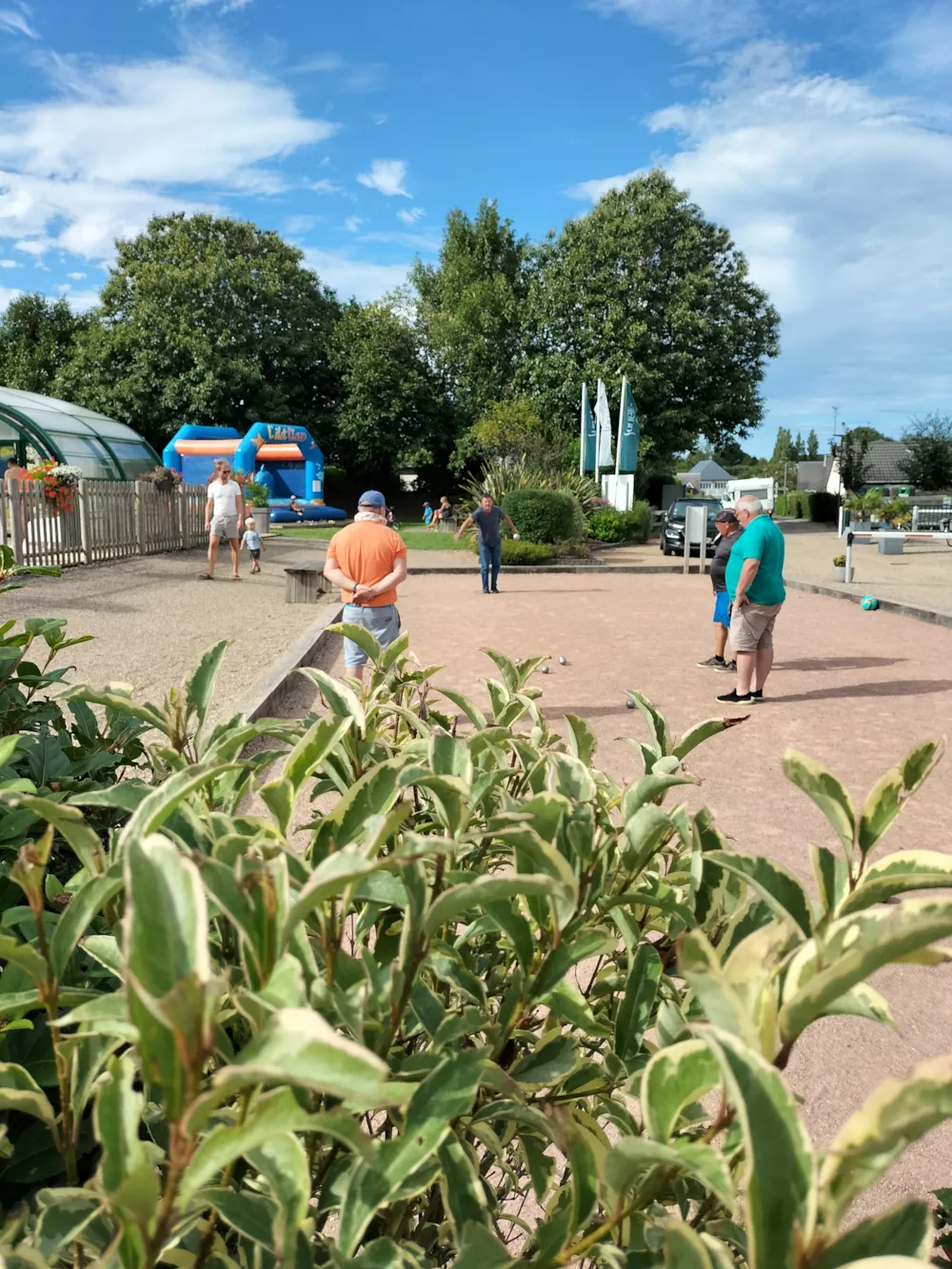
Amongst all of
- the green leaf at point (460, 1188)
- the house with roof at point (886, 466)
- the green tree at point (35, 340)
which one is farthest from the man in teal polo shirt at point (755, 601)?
the house with roof at point (886, 466)

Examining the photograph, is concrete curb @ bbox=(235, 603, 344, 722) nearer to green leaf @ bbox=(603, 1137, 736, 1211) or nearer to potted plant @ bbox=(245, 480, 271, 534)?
green leaf @ bbox=(603, 1137, 736, 1211)

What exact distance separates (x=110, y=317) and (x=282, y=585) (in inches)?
1531

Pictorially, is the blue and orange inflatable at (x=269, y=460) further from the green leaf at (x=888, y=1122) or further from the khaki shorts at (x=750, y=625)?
the green leaf at (x=888, y=1122)

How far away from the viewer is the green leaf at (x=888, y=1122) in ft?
1.73

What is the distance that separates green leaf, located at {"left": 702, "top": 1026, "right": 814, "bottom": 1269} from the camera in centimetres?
58

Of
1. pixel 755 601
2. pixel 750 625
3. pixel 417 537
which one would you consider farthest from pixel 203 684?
pixel 417 537

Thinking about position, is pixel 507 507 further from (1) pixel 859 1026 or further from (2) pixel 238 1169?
(2) pixel 238 1169

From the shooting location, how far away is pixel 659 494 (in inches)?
1865

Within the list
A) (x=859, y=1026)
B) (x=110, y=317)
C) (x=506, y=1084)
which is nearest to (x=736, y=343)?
(x=110, y=317)

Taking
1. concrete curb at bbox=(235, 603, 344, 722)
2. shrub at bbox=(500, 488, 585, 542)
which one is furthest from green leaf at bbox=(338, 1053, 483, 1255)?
shrub at bbox=(500, 488, 585, 542)

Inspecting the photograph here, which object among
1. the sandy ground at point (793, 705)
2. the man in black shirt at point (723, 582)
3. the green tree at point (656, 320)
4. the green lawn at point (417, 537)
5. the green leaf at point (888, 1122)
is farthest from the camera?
the green tree at point (656, 320)

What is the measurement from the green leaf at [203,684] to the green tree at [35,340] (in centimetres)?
5732

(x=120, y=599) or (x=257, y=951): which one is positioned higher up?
(x=257, y=951)

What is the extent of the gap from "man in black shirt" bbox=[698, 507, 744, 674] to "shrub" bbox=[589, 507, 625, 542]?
20.2 meters
